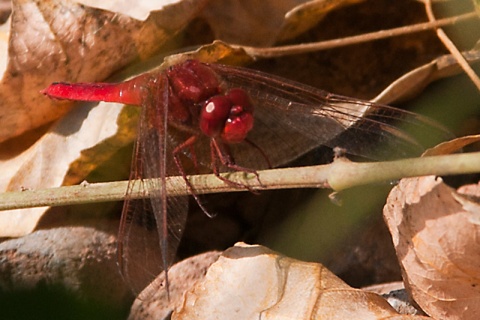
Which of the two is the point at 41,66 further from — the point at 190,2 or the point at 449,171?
the point at 449,171

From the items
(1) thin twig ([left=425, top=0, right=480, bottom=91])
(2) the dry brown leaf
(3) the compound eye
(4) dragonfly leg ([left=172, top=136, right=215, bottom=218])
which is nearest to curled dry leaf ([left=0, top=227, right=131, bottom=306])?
(4) dragonfly leg ([left=172, top=136, right=215, bottom=218])

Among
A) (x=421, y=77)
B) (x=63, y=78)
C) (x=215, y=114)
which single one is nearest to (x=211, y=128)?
(x=215, y=114)

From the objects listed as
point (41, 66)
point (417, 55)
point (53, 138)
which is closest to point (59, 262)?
point (53, 138)

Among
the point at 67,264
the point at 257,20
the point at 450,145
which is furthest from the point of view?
the point at 257,20

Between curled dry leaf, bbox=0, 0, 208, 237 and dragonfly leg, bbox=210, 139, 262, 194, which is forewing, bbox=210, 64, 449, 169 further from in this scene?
curled dry leaf, bbox=0, 0, 208, 237

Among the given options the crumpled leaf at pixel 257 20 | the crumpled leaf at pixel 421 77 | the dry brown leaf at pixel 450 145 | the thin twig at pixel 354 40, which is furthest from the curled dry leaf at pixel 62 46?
the dry brown leaf at pixel 450 145

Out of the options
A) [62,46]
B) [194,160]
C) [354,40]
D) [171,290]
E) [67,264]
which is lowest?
[171,290]

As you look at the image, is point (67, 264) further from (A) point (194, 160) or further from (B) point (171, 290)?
(A) point (194, 160)

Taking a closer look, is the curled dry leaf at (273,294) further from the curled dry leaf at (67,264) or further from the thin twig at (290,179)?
the curled dry leaf at (67,264)
